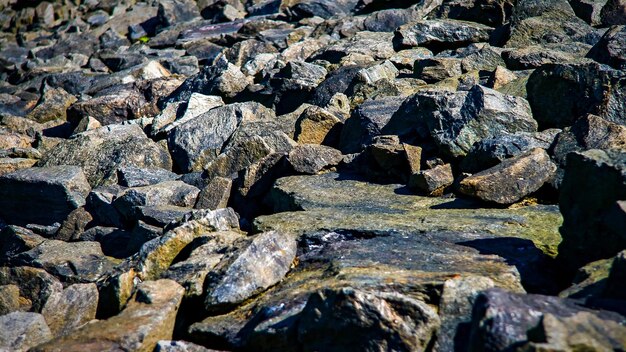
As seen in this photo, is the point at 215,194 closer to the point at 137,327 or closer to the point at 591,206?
the point at 137,327

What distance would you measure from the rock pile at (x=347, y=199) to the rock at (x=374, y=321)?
18 mm

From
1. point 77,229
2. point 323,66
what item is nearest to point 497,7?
point 323,66

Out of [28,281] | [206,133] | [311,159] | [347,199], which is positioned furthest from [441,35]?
[28,281]

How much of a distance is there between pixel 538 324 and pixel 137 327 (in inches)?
151

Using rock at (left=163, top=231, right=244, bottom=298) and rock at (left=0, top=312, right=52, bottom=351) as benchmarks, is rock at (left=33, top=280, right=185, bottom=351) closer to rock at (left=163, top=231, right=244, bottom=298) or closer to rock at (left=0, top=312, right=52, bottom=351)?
rock at (left=163, top=231, right=244, bottom=298)

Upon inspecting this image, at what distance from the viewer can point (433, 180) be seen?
9.87m

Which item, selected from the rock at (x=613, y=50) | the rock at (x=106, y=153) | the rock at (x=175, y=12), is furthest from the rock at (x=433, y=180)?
the rock at (x=175, y=12)

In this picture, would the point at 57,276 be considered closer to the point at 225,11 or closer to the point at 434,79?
the point at 434,79

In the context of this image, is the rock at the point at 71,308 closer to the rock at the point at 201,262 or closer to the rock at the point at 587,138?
the rock at the point at 201,262

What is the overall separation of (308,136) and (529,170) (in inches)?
193

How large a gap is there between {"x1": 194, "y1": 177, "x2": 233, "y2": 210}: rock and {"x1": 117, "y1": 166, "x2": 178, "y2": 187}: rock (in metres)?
1.65

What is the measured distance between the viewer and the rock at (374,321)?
5750 mm

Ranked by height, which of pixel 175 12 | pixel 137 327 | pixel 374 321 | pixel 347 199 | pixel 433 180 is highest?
pixel 374 321

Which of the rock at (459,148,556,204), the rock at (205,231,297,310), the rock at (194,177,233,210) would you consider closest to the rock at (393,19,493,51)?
the rock at (194,177,233,210)
